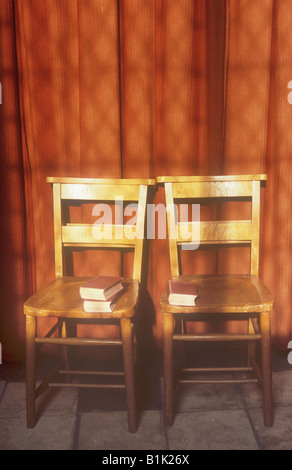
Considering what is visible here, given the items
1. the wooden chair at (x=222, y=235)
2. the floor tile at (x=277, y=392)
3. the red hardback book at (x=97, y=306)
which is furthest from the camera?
A: the floor tile at (x=277, y=392)

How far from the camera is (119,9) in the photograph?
160 centimetres

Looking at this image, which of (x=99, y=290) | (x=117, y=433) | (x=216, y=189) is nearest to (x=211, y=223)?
(x=216, y=189)

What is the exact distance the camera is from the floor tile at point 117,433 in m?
1.32

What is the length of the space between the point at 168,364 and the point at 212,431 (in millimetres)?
293

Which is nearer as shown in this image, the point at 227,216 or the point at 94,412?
the point at 94,412

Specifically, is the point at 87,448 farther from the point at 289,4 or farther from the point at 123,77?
the point at 289,4

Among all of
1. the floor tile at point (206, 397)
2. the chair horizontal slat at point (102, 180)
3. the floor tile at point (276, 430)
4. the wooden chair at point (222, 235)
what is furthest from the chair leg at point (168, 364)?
the chair horizontal slat at point (102, 180)

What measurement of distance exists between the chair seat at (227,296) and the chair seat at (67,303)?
13 centimetres

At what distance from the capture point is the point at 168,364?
1379 millimetres

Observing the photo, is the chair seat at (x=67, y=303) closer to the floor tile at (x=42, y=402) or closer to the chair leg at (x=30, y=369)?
the chair leg at (x=30, y=369)

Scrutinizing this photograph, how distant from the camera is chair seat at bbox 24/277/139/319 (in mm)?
1294
